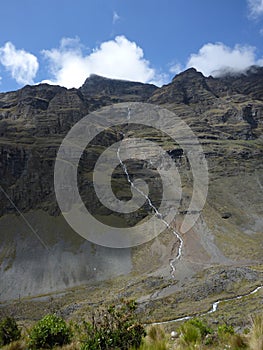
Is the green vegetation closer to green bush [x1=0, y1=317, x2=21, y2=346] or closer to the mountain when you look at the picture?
green bush [x1=0, y1=317, x2=21, y2=346]

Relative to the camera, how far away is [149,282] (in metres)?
63.1

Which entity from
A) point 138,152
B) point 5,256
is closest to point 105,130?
point 138,152

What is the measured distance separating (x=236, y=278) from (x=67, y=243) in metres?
41.4

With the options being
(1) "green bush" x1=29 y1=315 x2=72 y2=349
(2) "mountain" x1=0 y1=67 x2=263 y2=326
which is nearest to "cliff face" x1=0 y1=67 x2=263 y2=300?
(2) "mountain" x1=0 y1=67 x2=263 y2=326

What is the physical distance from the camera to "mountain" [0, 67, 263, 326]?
63.4m

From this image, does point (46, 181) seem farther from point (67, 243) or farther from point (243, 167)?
point (243, 167)

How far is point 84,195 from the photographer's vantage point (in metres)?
100

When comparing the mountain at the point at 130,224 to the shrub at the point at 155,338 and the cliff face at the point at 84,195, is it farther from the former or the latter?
the shrub at the point at 155,338

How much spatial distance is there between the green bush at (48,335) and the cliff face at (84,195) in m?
63.9

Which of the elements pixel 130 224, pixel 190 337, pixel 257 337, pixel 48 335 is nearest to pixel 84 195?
pixel 130 224

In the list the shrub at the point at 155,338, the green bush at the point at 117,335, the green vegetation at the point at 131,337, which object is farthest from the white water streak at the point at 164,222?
the green bush at the point at 117,335

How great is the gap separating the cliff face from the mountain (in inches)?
11.7

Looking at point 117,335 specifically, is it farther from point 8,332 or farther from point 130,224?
point 130,224

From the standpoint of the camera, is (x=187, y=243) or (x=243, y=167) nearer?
(x=187, y=243)
